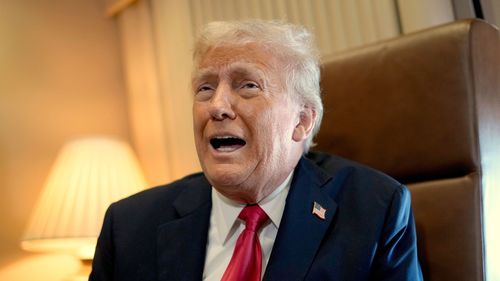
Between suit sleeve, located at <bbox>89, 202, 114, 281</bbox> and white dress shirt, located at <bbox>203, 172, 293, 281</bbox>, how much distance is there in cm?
25

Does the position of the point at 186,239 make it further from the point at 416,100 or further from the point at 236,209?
the point at 416,100

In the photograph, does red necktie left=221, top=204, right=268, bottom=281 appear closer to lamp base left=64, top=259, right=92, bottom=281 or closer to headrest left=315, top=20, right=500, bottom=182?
headrest left=315, top=20, right=500, bottom=182

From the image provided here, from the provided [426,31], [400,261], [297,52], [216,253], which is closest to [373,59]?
[426,31]

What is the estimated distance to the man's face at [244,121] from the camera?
108 cm

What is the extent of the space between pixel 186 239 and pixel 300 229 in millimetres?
272

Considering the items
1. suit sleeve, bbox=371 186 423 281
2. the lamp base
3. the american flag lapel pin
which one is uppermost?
the american flag lapel pin

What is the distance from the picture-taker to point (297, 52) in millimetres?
1177

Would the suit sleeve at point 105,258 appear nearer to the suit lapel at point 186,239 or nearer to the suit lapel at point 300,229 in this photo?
the suit lapel at point 186,239

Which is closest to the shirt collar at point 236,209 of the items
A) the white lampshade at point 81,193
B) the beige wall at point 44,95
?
the white lampshade at point 81,193

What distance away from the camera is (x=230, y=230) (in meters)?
1.16

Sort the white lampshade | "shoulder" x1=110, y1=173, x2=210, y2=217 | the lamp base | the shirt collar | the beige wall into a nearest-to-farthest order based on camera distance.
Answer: the shirt collar < "shoulder" x1=110, y1=173, x2=210, y2=217 < the white lampshade < the lamp base < the beige wall

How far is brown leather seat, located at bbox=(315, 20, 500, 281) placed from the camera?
116cm

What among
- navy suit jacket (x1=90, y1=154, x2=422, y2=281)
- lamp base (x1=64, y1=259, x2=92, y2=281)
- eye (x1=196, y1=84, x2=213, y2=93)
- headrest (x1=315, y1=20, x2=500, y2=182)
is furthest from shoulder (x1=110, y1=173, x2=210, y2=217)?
lamp base (x1=64, y1=259, x2=92, y2=281)

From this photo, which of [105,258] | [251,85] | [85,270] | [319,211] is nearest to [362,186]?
[319,211]
